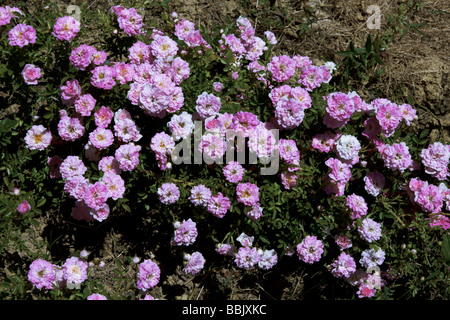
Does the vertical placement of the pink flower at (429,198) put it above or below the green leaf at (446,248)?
above

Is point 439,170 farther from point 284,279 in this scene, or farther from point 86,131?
point 86,131

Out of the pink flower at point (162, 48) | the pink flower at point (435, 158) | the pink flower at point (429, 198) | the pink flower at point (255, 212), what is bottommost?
the pink flower at point (255, 212)

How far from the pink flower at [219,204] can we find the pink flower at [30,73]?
136 cm

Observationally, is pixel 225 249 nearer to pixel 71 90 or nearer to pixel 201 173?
pixel 201 173

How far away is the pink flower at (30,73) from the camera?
8.86 feet

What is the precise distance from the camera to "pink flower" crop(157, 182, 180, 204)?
2602mm

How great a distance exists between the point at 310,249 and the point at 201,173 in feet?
2.82

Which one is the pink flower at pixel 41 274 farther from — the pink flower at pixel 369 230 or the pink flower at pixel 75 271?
the pink flower at pixel 369 230

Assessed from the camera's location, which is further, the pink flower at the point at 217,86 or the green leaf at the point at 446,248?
the pink flower at the point at 217,86

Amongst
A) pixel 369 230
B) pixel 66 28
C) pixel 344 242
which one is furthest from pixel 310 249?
pixel 66 28

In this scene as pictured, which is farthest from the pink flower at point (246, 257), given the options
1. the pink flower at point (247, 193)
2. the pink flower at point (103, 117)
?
the pink flower at point (103, 117)

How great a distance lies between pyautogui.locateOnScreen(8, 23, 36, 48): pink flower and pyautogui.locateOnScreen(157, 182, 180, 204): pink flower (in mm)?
1236

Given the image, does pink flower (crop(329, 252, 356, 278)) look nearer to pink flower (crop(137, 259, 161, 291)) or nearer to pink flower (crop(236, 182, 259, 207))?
pink flower (crop(236, 182, 259, 207))

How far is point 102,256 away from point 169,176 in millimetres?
896
